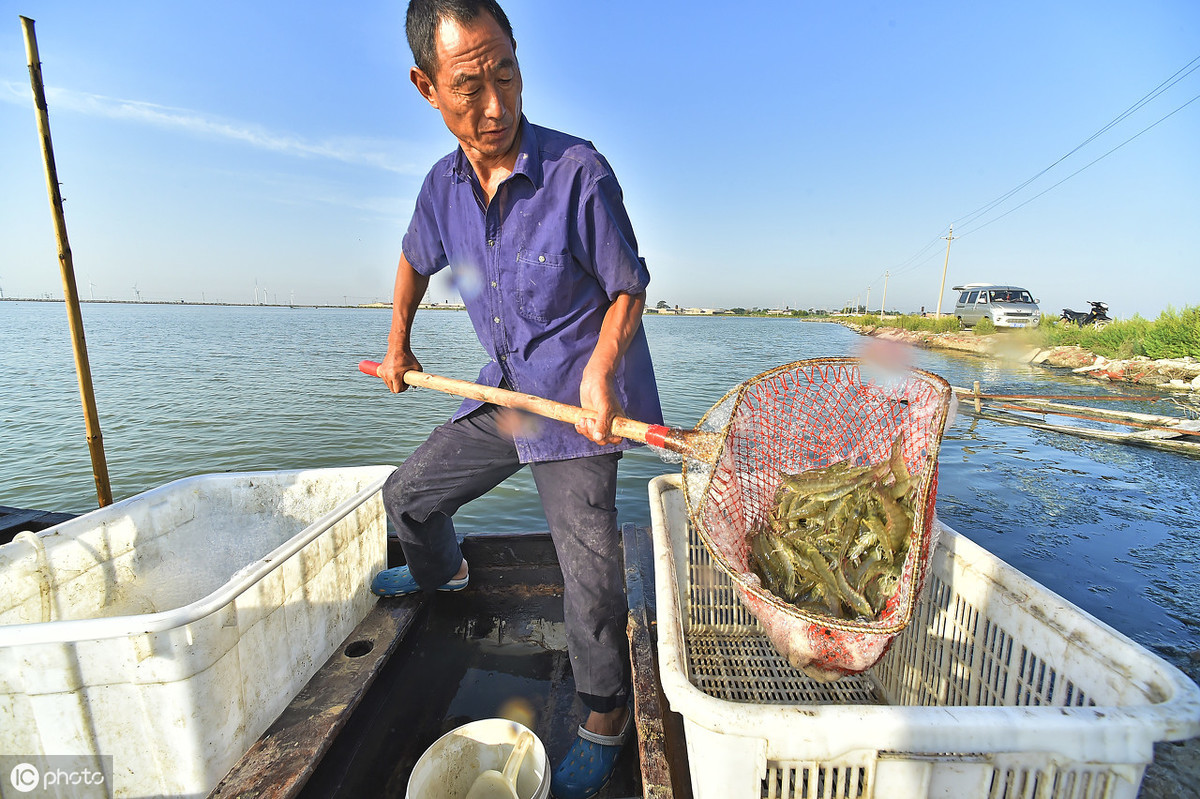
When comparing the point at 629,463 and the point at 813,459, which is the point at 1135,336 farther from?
the point at 813,459

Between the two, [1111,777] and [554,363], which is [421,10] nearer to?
[554,363]

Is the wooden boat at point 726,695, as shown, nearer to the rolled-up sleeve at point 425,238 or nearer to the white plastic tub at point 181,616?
the white plastic tub at point 181,616

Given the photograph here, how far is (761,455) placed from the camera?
2611 millimetres

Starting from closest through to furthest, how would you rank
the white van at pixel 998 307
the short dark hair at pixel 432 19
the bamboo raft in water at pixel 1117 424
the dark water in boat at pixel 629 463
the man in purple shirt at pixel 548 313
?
the short dark hair at pixel 432 19, the man in purple shirt at pixel 548 313, the dark water in boat at pixel 629 463, the bamboo raft in water at pixel 1117 424, the white van at pixel 998 307

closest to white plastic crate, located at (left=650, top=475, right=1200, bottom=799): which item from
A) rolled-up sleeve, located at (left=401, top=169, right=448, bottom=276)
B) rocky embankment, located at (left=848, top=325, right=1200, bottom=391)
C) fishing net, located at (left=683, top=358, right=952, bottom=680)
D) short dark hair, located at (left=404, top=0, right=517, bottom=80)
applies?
fishing net, located at (left=683, top=358, right=952, bottom=680)

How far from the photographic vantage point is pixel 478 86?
211 cm

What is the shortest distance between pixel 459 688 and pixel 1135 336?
28.1 m

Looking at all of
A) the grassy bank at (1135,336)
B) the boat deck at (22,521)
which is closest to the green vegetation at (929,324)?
the grassy bank at (1135,336)

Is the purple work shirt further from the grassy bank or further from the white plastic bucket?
the grassy bank

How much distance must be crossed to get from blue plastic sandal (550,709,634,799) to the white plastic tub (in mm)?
1189

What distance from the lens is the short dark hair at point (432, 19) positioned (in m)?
2.03

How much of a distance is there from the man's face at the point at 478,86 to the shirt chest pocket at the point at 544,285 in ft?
1.51

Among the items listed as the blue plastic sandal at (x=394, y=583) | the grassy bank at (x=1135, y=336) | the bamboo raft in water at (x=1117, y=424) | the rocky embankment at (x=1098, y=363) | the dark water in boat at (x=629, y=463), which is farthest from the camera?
the grassy bank at (x=1135, y=336)

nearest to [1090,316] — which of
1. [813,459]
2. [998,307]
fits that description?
[998,307]
